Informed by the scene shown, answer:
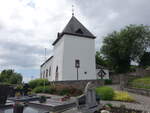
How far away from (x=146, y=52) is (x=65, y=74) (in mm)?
17103

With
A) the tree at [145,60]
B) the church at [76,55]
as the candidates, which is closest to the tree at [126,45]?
the tree at [145,60]

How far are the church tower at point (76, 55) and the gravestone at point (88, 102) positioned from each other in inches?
719

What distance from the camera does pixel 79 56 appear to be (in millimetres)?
26734

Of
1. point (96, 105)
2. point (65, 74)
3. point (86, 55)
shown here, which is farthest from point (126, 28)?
point (96, 105)

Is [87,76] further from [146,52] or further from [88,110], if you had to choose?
[88,110]

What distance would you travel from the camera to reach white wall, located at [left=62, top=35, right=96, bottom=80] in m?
25.3

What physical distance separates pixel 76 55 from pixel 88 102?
2041 cm

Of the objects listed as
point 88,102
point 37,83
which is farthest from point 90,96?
point 37,83

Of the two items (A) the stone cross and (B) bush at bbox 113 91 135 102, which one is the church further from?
(A) the stone cross

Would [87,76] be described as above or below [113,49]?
below

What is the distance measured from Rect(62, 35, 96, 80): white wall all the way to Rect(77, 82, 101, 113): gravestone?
18.3 m

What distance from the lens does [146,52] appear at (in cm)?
2931

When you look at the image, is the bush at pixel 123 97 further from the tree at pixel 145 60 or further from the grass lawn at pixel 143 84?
the tree at pixel 145 60

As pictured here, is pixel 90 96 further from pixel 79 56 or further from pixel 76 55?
pixel 79 56
